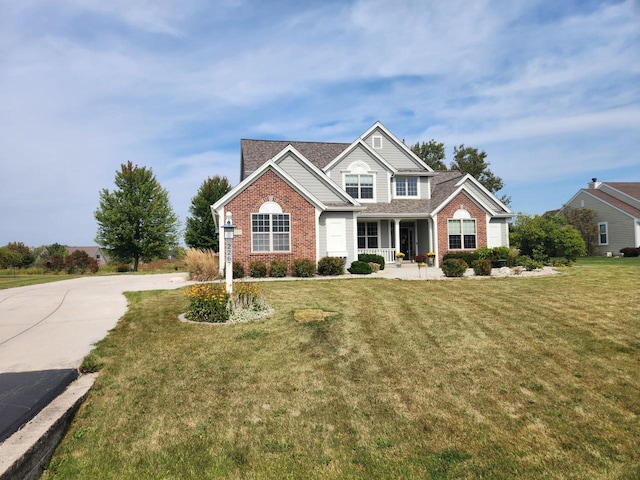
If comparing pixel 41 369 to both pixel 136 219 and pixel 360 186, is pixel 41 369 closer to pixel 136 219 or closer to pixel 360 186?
pixel 360 186

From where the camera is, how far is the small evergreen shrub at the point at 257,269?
60.2 ft

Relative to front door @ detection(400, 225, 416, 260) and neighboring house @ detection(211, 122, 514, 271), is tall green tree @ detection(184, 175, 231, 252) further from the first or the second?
front door @ detection(400, 225, 416, 260)

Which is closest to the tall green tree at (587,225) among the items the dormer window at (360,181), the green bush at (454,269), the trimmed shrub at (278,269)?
the dormer window at (360,181)

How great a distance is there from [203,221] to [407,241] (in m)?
20.3

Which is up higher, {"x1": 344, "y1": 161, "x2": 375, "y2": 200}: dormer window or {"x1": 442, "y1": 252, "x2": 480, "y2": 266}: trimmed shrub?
{"x1": 344, "y1": 161, "x2": 375, "y2": 200}: dormer window

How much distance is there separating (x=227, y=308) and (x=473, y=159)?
154 ft

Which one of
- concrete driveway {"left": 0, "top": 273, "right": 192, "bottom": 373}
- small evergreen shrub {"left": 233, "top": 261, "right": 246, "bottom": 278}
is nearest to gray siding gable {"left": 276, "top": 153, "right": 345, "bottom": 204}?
small evergreen shrub {"left": 233, "top": 261, "right": 246, "bottom": 278}

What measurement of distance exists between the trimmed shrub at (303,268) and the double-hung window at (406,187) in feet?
34.7

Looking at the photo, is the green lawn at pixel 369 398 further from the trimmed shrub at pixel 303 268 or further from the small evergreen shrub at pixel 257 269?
the small evergreen shrub at pixel 257 269

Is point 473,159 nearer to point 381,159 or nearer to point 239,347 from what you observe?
point 381,159

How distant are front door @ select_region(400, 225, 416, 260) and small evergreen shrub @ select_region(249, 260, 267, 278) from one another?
1238 cm

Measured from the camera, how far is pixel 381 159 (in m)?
25.0

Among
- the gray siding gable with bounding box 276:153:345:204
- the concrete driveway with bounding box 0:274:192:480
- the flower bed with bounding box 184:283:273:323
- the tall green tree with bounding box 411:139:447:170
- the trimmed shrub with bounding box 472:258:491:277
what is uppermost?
the tall green tree with bounding box 411:139:447:170

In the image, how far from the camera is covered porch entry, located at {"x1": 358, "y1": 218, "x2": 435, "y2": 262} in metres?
25.0
